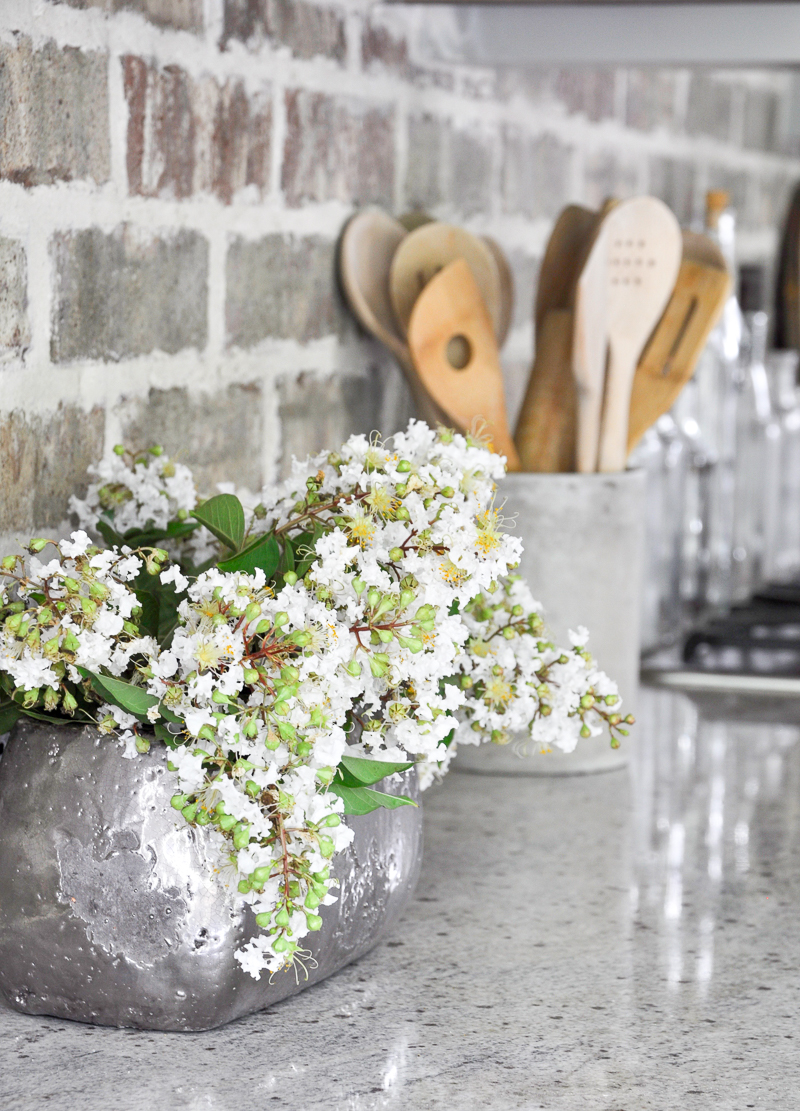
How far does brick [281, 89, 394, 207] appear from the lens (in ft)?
3.52

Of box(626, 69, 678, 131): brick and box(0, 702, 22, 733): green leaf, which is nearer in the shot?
box(0, 702, 22, 733): green leaf

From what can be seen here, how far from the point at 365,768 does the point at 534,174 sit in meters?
1.02

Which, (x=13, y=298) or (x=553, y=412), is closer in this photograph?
(x=13, y=298)

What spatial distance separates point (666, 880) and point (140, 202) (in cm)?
53

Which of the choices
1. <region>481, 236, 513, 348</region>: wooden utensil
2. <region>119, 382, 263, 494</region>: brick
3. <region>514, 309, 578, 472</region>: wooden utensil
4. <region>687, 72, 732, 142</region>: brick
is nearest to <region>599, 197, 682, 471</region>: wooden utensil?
<region>514, 309, 578, 472</region>: wooden utensil

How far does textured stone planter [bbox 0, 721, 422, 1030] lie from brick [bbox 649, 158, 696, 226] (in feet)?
4.55

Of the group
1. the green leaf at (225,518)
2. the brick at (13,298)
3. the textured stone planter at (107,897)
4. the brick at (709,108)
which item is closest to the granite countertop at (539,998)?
the textured stone planter at (107,897)

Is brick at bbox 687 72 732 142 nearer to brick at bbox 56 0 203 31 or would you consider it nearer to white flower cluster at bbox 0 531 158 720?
brick at bbox 56 0 203 31

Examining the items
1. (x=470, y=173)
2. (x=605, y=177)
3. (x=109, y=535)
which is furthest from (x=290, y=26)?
(x=605, y=177)

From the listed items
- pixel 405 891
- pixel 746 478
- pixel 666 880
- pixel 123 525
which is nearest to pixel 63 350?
pixel 123 525

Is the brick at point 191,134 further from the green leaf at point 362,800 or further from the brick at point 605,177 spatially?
the brick at point 605,177

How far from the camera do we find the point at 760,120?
7.39 feet

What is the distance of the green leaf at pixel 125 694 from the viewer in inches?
24.8

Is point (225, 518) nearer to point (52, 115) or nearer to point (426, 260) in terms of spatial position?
point (52, 115)
